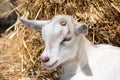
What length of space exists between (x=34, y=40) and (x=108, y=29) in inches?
29.5

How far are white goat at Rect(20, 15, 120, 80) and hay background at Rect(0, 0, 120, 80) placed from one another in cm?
69

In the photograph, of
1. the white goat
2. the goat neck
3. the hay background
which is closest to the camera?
the white goat

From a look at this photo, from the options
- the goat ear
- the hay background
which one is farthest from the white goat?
the hay background

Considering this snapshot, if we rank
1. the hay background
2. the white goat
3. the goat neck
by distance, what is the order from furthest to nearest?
the hay background, the goat neck, the white goat

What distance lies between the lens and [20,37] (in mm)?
4172

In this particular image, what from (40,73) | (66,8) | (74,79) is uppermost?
(66,8)

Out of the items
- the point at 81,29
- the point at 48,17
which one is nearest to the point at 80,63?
the point at 81,29

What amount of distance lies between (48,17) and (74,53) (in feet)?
3.56

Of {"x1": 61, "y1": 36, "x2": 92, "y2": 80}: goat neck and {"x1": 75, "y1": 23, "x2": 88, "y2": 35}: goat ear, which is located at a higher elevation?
{"x1": 75, "y1": 23, "x2": 88, "y2": 35}: goat ear

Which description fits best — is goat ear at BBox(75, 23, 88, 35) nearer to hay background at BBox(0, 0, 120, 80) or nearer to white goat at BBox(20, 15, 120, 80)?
white goat at BBox(20, 15, 120, 80)

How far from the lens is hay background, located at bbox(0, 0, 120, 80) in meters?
4.02

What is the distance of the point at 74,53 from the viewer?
3115 mm

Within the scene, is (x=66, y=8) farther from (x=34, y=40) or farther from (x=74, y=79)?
(x=74, y=79)

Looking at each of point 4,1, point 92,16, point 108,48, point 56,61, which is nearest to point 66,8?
point 92,16
